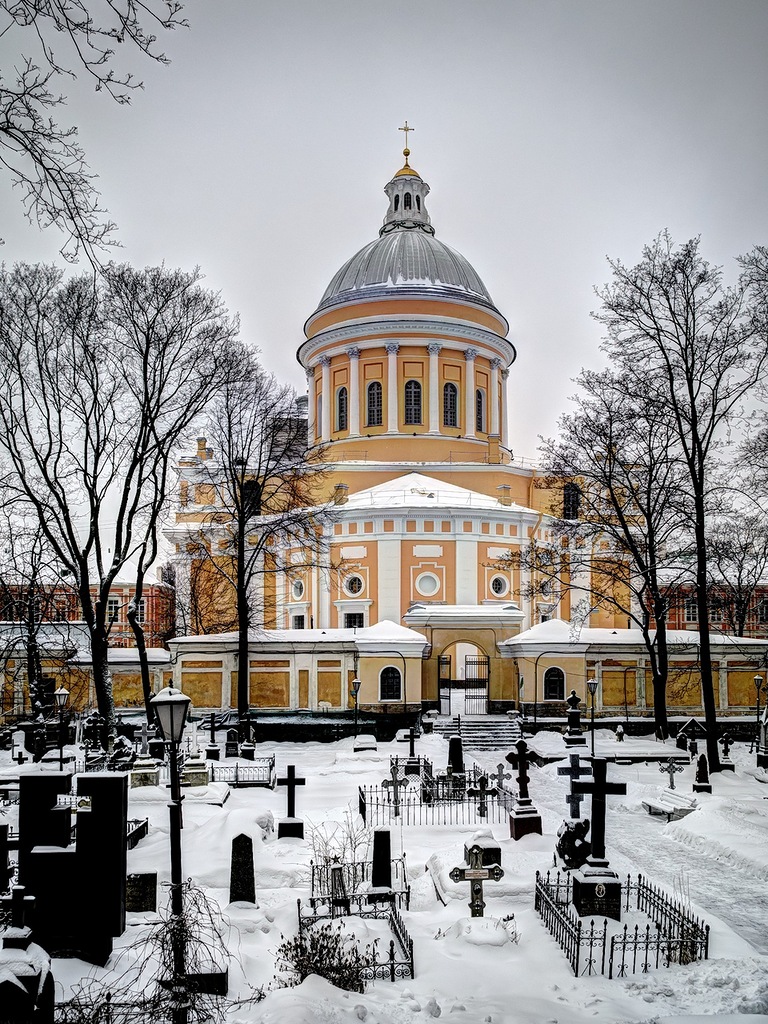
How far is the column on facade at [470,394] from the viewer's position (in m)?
43.3

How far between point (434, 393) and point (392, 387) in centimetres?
199

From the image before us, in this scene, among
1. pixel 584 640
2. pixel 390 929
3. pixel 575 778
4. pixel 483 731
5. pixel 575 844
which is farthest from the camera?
pixel 584 640

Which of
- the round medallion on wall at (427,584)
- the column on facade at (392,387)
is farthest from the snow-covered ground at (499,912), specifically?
the column on facade at (392,387)

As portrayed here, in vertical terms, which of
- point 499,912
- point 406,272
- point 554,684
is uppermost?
point 406,272

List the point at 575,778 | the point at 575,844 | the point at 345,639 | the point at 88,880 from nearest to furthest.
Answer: the point at 88,880 → the point at 575,844 → the point at 575,778 → the point at 345,639

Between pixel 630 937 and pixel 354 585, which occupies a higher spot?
pixel 354 585

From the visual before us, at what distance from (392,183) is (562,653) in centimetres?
3218

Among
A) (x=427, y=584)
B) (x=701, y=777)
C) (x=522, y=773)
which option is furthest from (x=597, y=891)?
(x=427, y=584)

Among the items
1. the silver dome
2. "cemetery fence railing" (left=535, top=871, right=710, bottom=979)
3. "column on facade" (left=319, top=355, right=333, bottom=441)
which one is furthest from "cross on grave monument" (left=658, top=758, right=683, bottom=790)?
the silver dome

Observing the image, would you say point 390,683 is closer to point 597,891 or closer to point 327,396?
point 597,891

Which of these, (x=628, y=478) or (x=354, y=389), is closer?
(x=628, y=478)

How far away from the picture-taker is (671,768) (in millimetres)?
18469

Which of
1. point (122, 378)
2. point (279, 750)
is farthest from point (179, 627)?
point (122, 378)

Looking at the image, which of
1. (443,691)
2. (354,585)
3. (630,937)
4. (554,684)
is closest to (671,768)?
(630,937)
